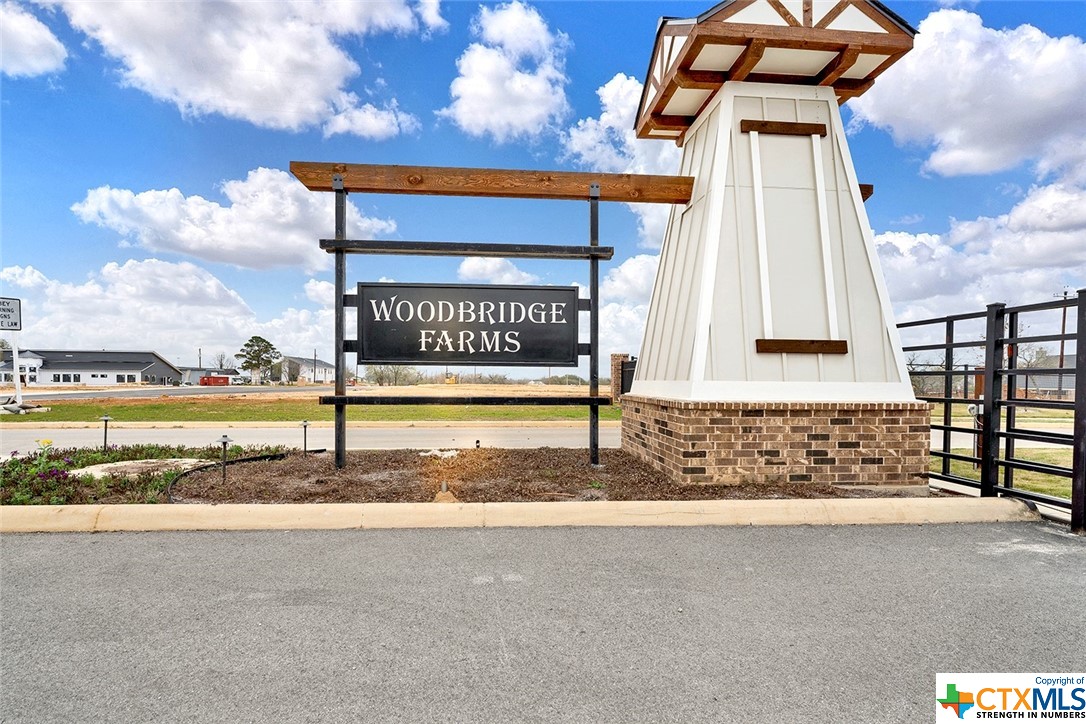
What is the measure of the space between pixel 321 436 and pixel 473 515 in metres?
9.35

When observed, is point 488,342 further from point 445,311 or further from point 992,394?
point 992,394

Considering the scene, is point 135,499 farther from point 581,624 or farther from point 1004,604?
point 1004,604

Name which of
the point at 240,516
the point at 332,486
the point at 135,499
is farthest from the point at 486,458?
the point at 135,499

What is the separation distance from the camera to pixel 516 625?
2.90 meters

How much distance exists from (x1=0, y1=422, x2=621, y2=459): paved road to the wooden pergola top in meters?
6.90

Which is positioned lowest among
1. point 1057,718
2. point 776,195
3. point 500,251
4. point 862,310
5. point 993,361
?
point 1057,718

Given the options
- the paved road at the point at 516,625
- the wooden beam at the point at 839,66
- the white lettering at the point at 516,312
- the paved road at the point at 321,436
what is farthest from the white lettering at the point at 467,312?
the wooden beam at the point at 839,66

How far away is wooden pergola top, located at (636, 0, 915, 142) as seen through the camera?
19.9 ft

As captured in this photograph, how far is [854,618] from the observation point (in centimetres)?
303

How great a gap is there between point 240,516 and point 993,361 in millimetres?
7710

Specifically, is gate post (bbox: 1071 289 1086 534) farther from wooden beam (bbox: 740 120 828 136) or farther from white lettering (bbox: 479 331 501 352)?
white lettering (bbox: 479 331 501 352)

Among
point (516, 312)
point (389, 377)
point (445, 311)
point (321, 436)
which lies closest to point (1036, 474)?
point (516, 312)

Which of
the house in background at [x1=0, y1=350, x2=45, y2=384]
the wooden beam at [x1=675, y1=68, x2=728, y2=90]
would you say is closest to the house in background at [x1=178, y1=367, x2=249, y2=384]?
the house in background at [x1=0, y1=350, x2=45, y2=384]

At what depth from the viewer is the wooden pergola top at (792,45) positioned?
19.9 ft
